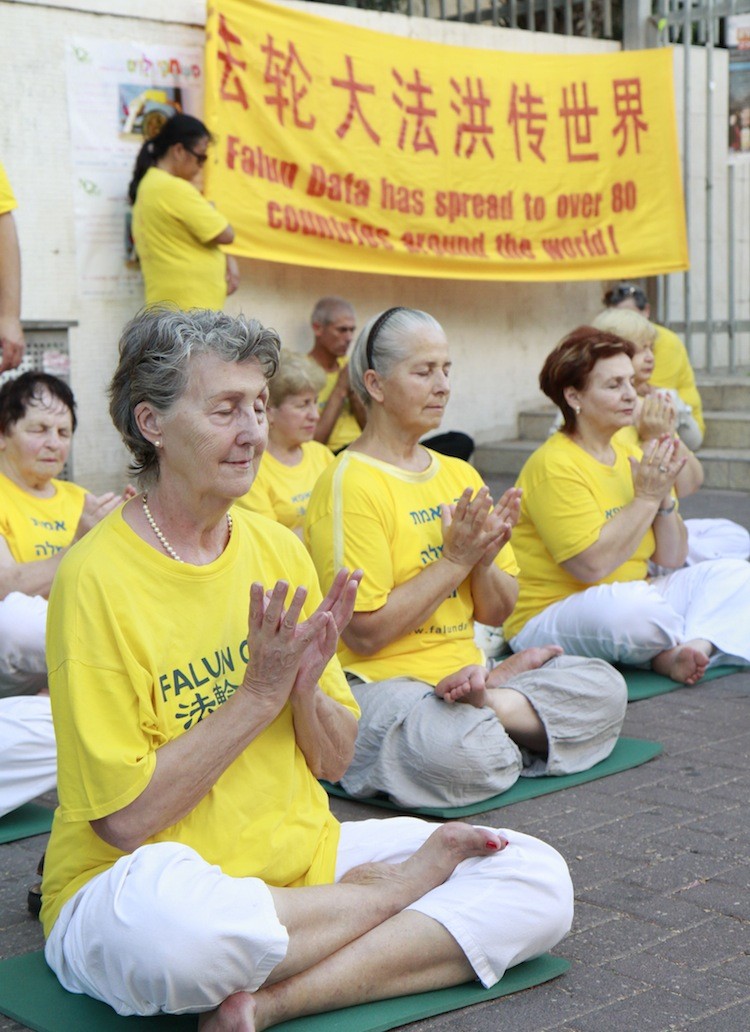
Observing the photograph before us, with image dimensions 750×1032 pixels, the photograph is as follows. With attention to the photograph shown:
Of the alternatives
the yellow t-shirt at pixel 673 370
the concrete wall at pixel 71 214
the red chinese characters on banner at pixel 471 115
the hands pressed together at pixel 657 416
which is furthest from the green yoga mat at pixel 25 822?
the red chinese characters on banner at pixel 471 115

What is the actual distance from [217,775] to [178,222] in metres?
5.99

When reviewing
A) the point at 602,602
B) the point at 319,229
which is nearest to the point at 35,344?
the point at 319,229

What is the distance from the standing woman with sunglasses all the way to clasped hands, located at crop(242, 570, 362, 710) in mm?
5675

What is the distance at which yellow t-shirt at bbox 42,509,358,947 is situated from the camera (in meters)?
2.52

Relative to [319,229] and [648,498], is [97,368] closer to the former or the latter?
[319,229]

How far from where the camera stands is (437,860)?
2922 mm

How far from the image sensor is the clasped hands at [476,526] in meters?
4.02

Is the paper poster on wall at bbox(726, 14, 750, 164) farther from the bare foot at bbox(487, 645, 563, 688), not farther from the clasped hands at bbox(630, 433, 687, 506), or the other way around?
the bare foot at bbox(487, 645, 563, 688)

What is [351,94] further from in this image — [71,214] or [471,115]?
[71,214]

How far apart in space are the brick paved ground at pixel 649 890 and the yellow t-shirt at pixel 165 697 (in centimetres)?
41

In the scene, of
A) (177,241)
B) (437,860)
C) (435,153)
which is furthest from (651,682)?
(435,153)

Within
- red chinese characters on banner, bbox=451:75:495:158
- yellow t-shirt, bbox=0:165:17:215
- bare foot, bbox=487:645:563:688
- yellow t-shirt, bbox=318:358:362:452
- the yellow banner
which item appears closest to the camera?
bare foot, bbox=487:645:563:688

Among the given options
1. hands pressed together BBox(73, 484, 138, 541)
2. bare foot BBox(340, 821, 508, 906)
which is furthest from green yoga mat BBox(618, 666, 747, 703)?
bare foot BBox(340, 821, 508, 906)

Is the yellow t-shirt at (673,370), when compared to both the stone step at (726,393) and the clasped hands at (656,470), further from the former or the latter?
the clasped hands at (656,470)
